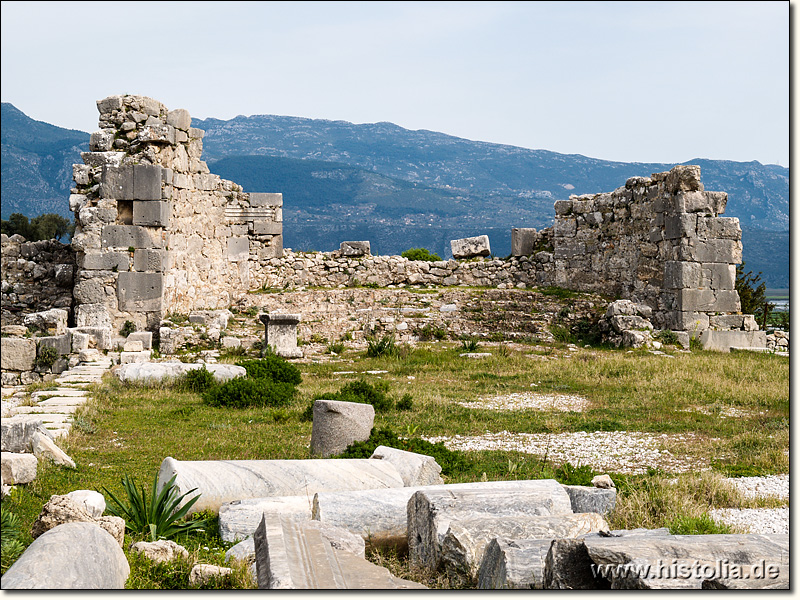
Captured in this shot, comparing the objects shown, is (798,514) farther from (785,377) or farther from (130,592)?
(785,377)

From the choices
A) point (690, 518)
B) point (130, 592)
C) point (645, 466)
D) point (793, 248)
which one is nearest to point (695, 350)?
point (645, 466)

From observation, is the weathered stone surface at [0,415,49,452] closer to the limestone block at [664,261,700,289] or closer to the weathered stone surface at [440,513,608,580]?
the weathered stone surface at [440,513,608,580]

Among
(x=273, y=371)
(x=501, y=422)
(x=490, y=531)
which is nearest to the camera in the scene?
(x=490, y=531)

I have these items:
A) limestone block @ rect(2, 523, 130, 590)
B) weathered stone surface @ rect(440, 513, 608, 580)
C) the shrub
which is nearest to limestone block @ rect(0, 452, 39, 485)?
limestone block @ rect(2, 523, 130, 590)

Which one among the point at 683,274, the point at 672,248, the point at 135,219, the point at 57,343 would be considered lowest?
the point at 57,343

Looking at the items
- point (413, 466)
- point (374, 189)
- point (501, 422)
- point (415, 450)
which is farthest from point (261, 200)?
point (374, 189)

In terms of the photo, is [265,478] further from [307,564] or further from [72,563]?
[72,563]

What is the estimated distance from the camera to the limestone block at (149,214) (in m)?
16.3

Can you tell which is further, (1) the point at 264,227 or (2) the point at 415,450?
(1) the point at 264,227

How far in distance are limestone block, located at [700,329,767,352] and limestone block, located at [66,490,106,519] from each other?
14259 millimetres

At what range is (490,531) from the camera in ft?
15.6

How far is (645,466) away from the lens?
7.90 metres

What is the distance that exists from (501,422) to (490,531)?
517cm

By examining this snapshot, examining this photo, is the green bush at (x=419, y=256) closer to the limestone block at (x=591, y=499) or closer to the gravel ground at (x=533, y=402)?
the gravel ground at (x=533, y=402)
